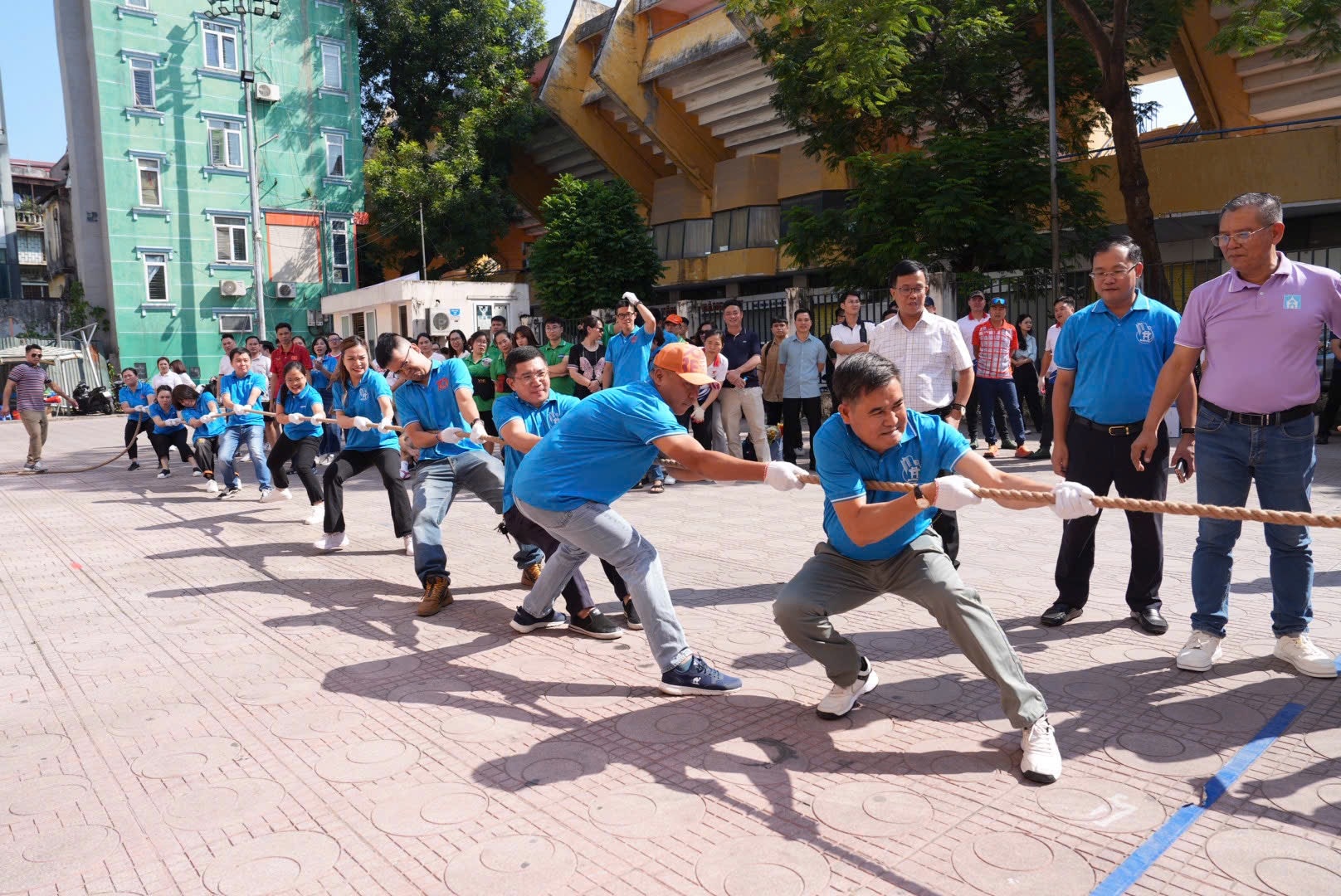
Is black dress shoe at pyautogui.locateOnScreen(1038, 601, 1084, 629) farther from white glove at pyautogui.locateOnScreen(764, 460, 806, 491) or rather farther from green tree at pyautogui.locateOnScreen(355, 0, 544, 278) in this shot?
green tree at pyautogui.locateOnScreen(355, 0, 544, 278)

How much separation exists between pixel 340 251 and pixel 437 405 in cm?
3005

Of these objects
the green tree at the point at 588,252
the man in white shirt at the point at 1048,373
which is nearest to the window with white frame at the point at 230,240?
the green tree at the point at 588,252

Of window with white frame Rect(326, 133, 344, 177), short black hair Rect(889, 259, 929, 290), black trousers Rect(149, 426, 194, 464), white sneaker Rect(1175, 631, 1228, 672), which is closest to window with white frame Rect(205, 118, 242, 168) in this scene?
window with white frame Rect(326, 133, 344, 177)

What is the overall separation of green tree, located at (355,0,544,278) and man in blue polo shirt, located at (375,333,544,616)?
25.9 metres

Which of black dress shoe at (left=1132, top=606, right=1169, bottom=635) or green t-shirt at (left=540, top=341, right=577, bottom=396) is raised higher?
green t-shirt at (left=540, top=341, right=577, bottom=396)

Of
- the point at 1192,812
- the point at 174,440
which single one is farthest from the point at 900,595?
the point at 174,440

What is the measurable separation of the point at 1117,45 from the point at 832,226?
20.4 feet

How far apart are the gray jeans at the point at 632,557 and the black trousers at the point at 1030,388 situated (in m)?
9.15

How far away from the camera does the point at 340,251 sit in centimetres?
3388

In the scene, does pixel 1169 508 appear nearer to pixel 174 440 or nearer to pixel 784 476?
pixel 784 476

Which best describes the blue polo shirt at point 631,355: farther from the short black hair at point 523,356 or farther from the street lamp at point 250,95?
the street lamp at point 250,95

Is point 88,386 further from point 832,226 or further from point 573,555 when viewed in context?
point 573,555

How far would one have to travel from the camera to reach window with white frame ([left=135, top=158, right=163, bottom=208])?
100 ft

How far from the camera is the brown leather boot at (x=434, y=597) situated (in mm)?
5531
